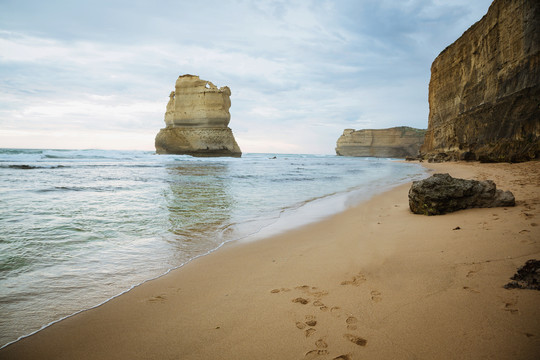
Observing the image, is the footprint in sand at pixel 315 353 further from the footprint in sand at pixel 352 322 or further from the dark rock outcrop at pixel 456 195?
the dark rock outcrop at pixel 456 195

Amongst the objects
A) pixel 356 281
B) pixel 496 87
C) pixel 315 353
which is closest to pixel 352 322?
pixel 315 353

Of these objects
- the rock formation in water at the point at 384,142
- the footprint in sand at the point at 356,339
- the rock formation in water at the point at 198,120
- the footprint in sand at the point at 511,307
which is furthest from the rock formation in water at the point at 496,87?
the rock formation in water at the point at 384,142

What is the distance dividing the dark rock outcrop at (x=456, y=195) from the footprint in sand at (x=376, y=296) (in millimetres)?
3219

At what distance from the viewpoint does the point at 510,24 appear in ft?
51.4

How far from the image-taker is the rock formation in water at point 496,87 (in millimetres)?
13711

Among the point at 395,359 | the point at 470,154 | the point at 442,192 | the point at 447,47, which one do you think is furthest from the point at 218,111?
the point at 395,359

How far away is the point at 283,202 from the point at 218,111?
3828 cm

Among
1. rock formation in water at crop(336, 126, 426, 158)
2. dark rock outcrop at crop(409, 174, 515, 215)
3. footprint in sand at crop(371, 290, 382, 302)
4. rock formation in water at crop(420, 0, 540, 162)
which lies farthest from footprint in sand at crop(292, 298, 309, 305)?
rock formation in water at crop(336, 126, 426, 158)

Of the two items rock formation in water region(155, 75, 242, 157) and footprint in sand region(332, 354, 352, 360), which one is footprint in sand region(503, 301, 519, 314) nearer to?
footprint in sand region(332, 354, 352, 360)

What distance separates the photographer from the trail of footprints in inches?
57.6

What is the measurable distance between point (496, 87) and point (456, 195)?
1869cm

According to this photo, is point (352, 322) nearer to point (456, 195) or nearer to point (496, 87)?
point (456, 195)

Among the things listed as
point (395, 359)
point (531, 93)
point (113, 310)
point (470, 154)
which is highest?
point (531, 93)

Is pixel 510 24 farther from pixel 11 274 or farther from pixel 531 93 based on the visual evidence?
pixel 11 274
